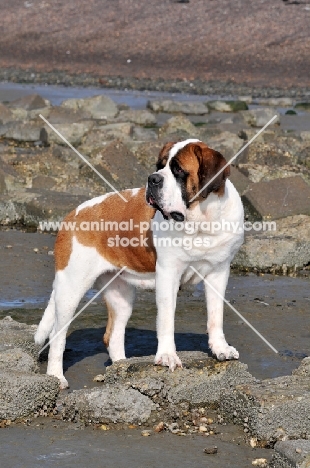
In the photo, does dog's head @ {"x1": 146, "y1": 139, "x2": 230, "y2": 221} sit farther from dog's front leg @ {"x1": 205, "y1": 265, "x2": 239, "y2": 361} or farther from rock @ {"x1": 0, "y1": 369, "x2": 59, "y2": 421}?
rock @ {"x1": 0, "y1": 369, "x2": 59, "y2": 421}

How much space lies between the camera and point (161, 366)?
22.4 ft

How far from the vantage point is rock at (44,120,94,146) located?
19.1 meters

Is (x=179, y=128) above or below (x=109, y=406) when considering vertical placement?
below

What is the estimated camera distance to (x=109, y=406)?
6426 millimetres

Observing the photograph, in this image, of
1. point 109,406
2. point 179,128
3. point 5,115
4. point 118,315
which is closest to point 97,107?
point 5,115

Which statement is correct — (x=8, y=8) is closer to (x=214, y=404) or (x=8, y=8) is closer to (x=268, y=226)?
(x=268, y=226)

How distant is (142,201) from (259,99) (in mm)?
26463

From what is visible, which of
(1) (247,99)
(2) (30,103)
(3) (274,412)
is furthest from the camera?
(1) (247,99)

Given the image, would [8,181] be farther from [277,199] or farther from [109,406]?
[109,406]

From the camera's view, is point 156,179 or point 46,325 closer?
point 156,179

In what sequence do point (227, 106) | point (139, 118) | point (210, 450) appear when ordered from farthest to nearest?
1. point (227, 106)
2. point (139, 118)
3. point (210, 450)

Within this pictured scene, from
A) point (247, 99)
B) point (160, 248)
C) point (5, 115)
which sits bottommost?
point (247, 99)

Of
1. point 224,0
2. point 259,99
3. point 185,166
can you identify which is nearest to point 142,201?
point 185,166

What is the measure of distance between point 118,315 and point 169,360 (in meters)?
1.04
